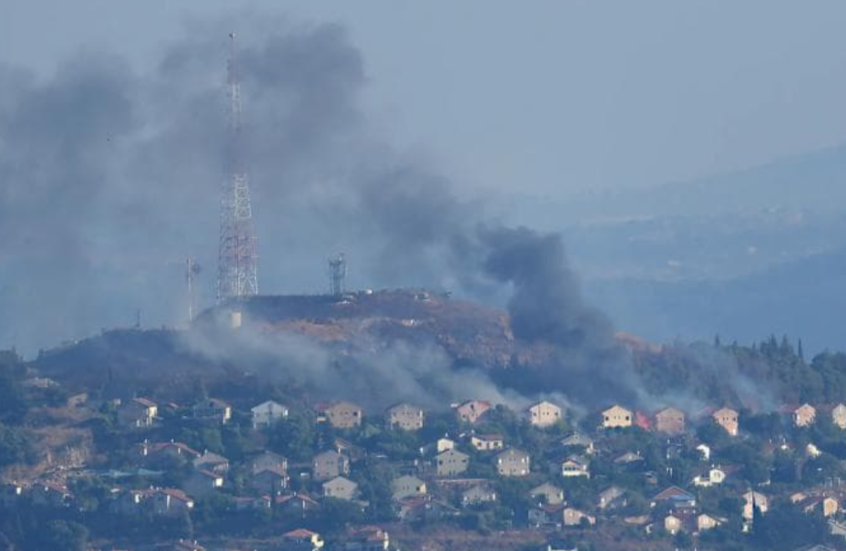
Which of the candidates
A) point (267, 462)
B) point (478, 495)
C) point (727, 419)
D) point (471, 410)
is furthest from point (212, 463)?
point (727, 419)

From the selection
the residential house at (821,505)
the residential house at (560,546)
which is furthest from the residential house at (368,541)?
the residential house at (821,505)

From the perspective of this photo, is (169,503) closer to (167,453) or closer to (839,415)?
(167,453)

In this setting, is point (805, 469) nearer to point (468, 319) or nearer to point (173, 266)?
point (468, 319)

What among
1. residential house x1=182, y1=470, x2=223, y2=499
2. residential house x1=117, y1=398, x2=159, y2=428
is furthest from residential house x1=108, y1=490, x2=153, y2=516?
residential house x1=117, y1=398, x2=159, y2=428

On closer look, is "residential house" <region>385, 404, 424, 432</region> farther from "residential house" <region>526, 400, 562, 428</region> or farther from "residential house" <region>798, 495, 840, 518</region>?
"residential house" <region>798, 495, 840, 518</region>

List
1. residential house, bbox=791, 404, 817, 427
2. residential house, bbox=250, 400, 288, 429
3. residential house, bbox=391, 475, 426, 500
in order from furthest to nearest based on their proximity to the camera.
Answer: residential house, bbox=791, 404, 817, 427 < residential house, bbox=250, 400, 288, 429 < residential house, bbox=391, 475, 426, 500

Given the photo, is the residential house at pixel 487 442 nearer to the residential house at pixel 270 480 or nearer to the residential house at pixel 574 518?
the residential house at pixel 270 480
